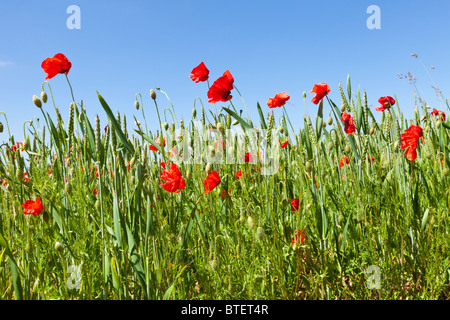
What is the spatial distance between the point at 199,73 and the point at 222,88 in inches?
8.6

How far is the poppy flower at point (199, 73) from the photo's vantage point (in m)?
1.67

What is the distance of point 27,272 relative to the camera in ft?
3.67

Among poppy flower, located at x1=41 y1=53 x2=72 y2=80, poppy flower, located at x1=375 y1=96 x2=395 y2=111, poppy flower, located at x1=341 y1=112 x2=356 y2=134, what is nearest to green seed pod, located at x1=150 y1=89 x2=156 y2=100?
poppy flower, located at x1=41 y1=53 x2=72 y2=80

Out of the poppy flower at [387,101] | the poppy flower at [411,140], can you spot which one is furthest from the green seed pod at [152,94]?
the poppy flower at [387,101]

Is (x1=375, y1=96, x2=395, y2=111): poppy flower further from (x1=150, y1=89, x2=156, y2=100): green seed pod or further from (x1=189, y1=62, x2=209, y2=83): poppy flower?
(x1=150, y1=89, x2=156, y2=100): green seed pod

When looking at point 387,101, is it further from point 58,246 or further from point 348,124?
point 58,246

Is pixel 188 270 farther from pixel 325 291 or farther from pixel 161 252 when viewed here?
pixel 325 291

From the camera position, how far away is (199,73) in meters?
1.67

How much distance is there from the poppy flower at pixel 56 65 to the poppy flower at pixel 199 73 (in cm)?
52

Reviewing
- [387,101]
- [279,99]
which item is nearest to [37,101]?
[279,99]

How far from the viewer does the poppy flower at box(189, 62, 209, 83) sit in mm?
1672

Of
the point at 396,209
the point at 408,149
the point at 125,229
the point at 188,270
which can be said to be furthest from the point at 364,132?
the point at 125,229
